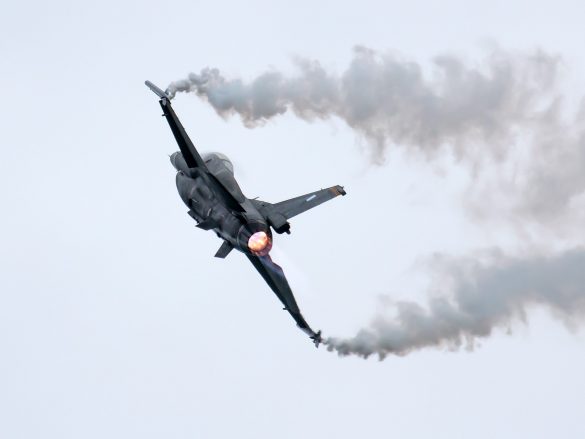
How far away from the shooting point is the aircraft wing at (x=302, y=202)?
75562 millimetres

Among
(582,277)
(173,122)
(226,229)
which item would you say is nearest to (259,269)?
(226,229)

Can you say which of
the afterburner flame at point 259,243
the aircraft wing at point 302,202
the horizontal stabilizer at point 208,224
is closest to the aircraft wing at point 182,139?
the horizontal stabilizer at point 208,224

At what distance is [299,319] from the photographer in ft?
250

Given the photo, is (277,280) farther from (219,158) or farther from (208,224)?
(219,158)

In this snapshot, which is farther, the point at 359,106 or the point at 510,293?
the point at 359,106

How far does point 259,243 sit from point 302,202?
4793mm

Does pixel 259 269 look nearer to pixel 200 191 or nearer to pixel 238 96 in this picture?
pixel 200 191

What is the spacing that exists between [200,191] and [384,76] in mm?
12094

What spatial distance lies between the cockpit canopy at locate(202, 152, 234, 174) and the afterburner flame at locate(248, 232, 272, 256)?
17.2 ft

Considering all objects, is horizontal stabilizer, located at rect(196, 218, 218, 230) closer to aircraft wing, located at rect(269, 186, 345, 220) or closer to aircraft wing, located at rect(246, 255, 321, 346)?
aircraft wing, located at rect(246, 255, 321, 346)

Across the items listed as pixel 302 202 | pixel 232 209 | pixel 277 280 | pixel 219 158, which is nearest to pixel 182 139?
pixel 219 158

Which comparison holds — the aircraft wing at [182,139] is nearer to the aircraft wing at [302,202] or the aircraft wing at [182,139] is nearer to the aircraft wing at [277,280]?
the aircraft wing at [302,202]

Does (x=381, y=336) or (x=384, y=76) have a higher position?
(x=384, y=76)

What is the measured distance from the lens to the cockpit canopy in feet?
254
